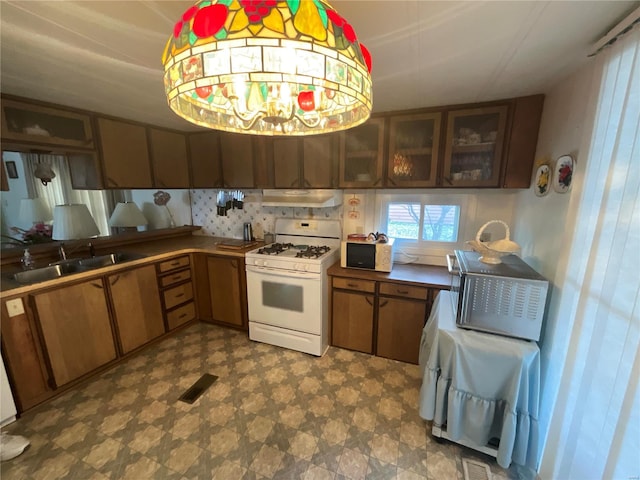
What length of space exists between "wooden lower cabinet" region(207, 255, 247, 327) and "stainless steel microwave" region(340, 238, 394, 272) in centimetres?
112

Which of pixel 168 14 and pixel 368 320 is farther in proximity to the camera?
pixel 368 320

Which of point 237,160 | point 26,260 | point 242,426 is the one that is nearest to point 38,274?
point 26,260

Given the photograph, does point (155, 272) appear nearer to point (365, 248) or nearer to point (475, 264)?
point (365, 248)

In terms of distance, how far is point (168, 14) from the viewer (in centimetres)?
102

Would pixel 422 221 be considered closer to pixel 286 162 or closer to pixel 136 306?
pixel 286 162

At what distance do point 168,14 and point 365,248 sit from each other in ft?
6.59

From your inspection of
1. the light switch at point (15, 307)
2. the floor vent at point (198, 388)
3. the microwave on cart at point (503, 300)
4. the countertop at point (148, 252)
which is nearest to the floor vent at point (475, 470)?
the microwave on cart at point (503, 300)

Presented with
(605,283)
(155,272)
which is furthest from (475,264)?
(155,272)

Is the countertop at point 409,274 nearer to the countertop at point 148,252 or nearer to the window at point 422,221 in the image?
the window at point 422,221

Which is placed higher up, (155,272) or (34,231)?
(34,231)

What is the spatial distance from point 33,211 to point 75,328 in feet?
3.95

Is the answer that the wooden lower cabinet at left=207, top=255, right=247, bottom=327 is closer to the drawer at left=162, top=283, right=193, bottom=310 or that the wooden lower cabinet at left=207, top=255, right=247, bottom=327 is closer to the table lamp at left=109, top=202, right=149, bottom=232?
the drawer at left=162, top=283, right=193, bottom=310

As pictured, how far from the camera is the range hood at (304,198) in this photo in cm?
256

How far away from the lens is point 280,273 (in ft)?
8.13
